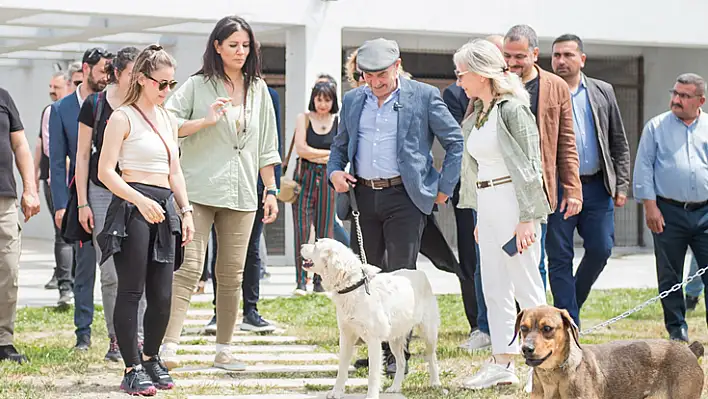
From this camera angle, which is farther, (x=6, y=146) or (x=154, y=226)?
(x=6, y=146)

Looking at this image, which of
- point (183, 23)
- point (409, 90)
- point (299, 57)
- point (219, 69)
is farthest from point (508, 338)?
point (183, 23)

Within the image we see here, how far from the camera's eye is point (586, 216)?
8.01m

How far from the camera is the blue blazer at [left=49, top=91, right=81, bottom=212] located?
25.2 ft

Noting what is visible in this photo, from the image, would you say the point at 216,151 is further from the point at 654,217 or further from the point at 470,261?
the point at 654,217

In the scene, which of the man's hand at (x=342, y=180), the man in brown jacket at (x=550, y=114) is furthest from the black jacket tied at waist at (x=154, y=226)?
the man in brown jacket at (x=550, y=114)

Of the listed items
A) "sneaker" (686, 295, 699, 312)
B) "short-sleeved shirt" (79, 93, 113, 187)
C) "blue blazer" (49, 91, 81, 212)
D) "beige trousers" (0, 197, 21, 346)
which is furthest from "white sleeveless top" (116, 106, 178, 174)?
"sneaker" (686, 295, 699, 312)

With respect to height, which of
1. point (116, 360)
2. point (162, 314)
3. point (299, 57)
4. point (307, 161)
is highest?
point (299, 57)

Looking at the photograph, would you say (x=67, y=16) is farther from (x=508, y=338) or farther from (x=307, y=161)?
(x=508, y=338)

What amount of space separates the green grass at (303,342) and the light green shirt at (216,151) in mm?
1106

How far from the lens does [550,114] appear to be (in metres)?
7.16

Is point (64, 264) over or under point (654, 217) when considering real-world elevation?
under

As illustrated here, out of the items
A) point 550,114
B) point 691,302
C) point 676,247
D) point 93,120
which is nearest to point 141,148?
point 93,120

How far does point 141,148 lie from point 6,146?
5.37ft

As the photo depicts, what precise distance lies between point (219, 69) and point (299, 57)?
23.4ft
